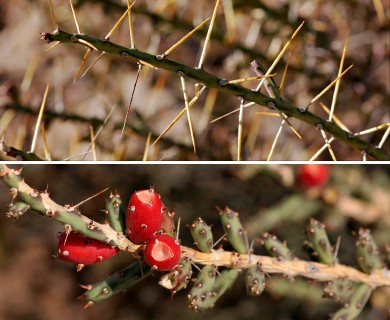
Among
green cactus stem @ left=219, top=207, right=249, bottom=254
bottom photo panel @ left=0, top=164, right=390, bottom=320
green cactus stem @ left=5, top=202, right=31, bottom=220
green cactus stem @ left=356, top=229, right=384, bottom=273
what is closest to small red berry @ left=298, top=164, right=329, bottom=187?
bottom photo panel @ left=0, top=164, right=390, bottom=320

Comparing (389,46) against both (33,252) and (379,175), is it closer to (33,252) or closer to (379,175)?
(379,175)

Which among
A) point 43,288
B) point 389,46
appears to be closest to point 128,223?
point 389,46

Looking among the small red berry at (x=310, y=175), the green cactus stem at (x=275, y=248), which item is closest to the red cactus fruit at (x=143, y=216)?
the green cactus stem at (x=275, y=248)

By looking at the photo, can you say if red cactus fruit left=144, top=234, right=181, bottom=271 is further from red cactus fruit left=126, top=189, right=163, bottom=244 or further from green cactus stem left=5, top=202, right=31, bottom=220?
green cactus stem left=5, top=202, right=31, bottom=220

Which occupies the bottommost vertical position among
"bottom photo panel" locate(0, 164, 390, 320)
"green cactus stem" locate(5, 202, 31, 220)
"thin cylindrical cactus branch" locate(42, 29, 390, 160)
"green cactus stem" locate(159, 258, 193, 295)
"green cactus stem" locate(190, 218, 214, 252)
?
"bottom photo panel" locate(0, 164, 390, 320)

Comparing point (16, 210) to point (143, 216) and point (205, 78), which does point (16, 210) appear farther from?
point (205, 78)

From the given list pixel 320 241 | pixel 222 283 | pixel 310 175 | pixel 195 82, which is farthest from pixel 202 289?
pixel 195 82

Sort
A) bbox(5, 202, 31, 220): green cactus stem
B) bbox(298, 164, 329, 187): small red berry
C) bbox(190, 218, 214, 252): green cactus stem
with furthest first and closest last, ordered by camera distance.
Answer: bbox(298, 164, 329, 187): small red berry → bbox(190, 218, 214, 252): green cactus stem → bbox(5, 202, 31, 220): green cactus stem
